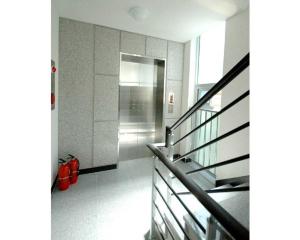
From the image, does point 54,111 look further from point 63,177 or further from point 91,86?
point 63,177

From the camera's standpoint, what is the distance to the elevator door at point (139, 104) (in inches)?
158

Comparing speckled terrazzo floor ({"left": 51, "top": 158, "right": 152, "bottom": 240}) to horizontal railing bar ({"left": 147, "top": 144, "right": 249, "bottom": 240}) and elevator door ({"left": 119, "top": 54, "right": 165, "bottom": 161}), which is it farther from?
horizontal railing bar ({"left": 147, "top": 144, "right": 249, "bottom": 240})

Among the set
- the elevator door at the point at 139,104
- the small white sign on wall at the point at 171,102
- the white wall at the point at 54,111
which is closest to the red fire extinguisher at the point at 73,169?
the white wall at the point at 54,111

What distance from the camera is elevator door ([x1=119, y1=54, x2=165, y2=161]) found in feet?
13.1

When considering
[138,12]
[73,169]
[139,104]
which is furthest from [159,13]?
[73,169]

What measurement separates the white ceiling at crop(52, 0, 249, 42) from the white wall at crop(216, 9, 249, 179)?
0.22 meters

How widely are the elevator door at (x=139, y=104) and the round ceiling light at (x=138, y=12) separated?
42.3 inches

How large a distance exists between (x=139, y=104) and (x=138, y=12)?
1.95 m

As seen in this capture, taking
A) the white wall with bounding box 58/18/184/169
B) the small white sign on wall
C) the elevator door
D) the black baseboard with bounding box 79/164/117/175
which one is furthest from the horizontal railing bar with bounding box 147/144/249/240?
the small white sign on wall

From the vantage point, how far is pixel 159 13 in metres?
2.90

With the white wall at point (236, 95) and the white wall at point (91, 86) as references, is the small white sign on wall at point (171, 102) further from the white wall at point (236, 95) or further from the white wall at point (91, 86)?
the white wall at point (236, 95)
